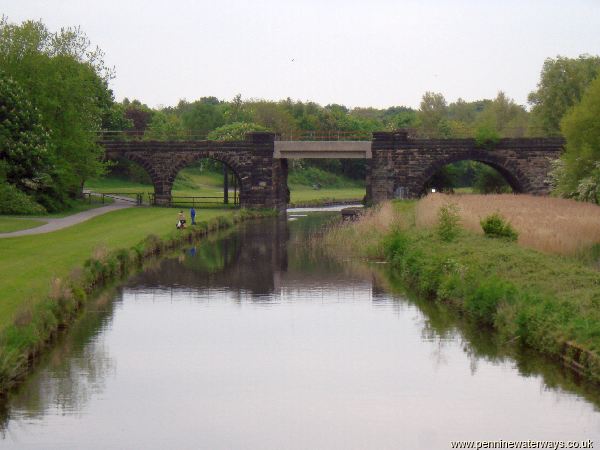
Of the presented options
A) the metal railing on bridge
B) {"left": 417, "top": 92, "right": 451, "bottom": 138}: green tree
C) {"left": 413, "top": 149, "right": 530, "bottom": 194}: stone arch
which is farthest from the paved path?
{"left": 417, "top": 92, "right": 451, "bottom": 138}: green tree

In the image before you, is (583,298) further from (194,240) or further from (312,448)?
(194,240)

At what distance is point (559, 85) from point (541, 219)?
70.3 m

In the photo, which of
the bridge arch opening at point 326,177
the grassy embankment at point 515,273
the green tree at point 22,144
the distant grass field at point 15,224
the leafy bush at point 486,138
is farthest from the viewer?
the bridge arch opening at point 326,177

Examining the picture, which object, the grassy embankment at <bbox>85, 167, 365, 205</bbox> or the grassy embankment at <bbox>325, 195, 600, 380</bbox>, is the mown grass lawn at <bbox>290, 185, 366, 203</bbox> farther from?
the grassy embankment at <bbox>325, 195, 600, 380</bbox>

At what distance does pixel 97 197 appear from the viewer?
8981 cm

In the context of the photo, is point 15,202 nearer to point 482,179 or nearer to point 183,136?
point 482,179

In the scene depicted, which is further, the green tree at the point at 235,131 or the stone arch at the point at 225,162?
the green tree at the point at 235,131

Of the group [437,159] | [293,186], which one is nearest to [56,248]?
[437,159]

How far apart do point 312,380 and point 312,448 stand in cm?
507

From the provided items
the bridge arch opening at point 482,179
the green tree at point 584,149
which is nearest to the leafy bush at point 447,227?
the green tree at point 584,149

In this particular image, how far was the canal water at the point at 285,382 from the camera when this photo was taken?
20062 millimetres

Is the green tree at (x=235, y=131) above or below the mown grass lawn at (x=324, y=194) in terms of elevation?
above

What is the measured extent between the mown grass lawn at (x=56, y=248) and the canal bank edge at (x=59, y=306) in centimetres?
44

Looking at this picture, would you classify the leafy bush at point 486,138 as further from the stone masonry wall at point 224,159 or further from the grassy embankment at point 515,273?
the grassy embankment at point 515,273
